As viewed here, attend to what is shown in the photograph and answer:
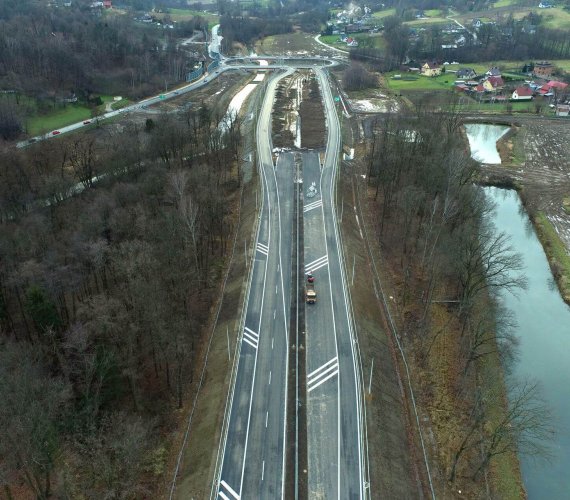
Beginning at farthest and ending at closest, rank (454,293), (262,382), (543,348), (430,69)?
(430,69)
(454,293)
(543,348)
(262,382)

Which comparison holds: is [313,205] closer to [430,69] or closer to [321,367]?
[321,367]

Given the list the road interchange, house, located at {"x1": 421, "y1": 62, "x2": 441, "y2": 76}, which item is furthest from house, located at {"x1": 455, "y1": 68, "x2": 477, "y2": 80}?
the road interchange

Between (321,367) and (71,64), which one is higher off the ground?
(71,64)

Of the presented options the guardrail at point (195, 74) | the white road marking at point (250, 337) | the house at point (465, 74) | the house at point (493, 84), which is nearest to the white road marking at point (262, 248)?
the white road marking at point (250, 337)

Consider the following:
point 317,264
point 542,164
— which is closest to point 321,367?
point 317,264

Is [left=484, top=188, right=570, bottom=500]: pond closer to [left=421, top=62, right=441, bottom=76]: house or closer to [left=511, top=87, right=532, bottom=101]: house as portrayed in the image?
[left=511, top=87, right=532, bottom=101]: house

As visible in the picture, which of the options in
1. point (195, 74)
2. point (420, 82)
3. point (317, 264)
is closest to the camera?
point (317, 264)

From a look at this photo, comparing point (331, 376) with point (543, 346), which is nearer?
point (331, 376)
